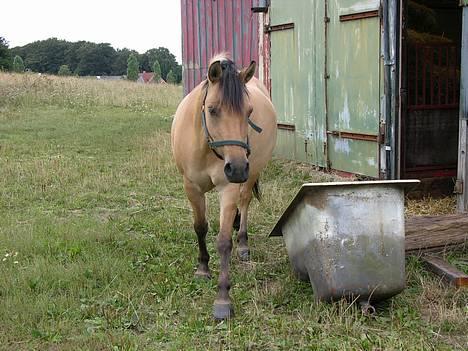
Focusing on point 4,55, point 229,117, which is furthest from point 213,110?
point 4,55

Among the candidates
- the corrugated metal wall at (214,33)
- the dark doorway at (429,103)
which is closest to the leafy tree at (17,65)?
the corrugated metal wall at (214,33)

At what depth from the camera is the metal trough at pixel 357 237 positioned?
3.90 metres

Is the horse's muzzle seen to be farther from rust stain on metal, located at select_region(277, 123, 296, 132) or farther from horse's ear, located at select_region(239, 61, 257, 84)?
rust stain on metal, located at select_region(277, 123, 296, 132)

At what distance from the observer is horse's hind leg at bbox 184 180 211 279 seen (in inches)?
191

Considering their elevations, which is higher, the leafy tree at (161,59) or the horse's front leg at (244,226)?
the leafy tree at (161,59)

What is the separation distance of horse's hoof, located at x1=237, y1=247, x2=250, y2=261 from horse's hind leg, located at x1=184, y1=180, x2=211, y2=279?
0.54 meters

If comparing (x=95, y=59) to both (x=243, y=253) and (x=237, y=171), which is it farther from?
(x=237, y=171)

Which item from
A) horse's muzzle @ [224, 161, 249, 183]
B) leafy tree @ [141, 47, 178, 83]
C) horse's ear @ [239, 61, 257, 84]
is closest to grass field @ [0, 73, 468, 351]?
horse's muzzle @ [224, 161, 249, 183]

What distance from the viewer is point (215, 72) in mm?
4051

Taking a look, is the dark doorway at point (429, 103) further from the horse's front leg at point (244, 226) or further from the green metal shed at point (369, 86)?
the horse's front leg at point (244, 226)

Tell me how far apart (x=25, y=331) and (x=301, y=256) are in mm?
1944

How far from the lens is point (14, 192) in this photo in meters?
7.85

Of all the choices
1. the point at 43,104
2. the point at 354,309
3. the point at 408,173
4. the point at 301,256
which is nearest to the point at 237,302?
the point at 301,256

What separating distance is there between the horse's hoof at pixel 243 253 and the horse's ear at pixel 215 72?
1916mm
